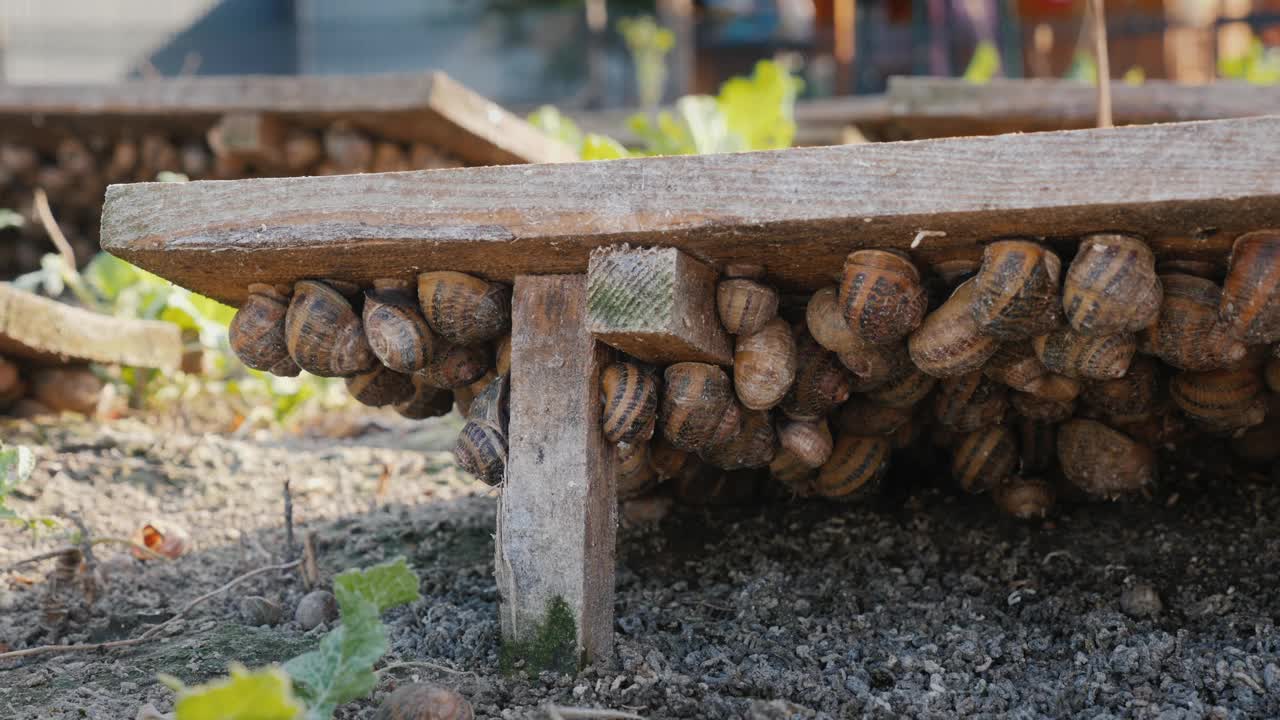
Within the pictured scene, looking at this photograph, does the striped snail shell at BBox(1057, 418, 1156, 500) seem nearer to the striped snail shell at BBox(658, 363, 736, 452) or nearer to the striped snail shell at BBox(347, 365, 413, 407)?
the striped snail shell at BBox(658, 363, 736, 452)

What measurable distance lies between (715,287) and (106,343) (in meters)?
2.47

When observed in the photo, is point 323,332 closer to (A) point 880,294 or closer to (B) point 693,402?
(B) point 693,402

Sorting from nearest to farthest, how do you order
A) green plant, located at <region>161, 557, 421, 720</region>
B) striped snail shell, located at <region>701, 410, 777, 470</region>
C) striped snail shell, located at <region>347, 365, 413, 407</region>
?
green plant, located at <region>161, 557, 421, 720</region> < striped snail shell, located at <region>701, 410, 777, 470</region> < striped snail shell, located at <region>347, 365, 413, 407</region>

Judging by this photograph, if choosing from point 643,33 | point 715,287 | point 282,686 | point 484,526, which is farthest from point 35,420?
point 643,33

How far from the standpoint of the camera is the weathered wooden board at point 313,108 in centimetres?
402

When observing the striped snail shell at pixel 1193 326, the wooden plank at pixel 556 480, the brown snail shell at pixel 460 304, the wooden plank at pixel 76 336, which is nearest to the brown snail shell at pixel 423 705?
the wooden plank at pixel 556 480

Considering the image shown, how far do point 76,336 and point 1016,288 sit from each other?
2895 mm

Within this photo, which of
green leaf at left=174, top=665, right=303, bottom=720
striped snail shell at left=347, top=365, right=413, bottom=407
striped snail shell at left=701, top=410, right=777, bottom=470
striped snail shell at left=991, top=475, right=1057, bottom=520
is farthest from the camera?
striped snail shell at left=991, top=475, right=1057, bottom=520

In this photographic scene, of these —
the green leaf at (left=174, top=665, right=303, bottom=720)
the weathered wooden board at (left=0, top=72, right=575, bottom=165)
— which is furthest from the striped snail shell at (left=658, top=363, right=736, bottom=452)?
the weathered wooden board at (left=0, top=72, right=575, bottom=165)

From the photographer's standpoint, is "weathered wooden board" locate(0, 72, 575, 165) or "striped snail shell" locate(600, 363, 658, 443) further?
"weathered wooden board" locate(0, 72, 575, 165)

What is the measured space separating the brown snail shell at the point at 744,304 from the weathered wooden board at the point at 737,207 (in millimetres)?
43

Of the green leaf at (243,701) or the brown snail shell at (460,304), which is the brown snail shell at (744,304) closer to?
the brown snail shell at (460,304)

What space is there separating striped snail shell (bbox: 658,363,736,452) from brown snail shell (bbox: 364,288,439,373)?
0.42 meters

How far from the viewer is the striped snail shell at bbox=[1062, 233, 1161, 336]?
62.8 inches
